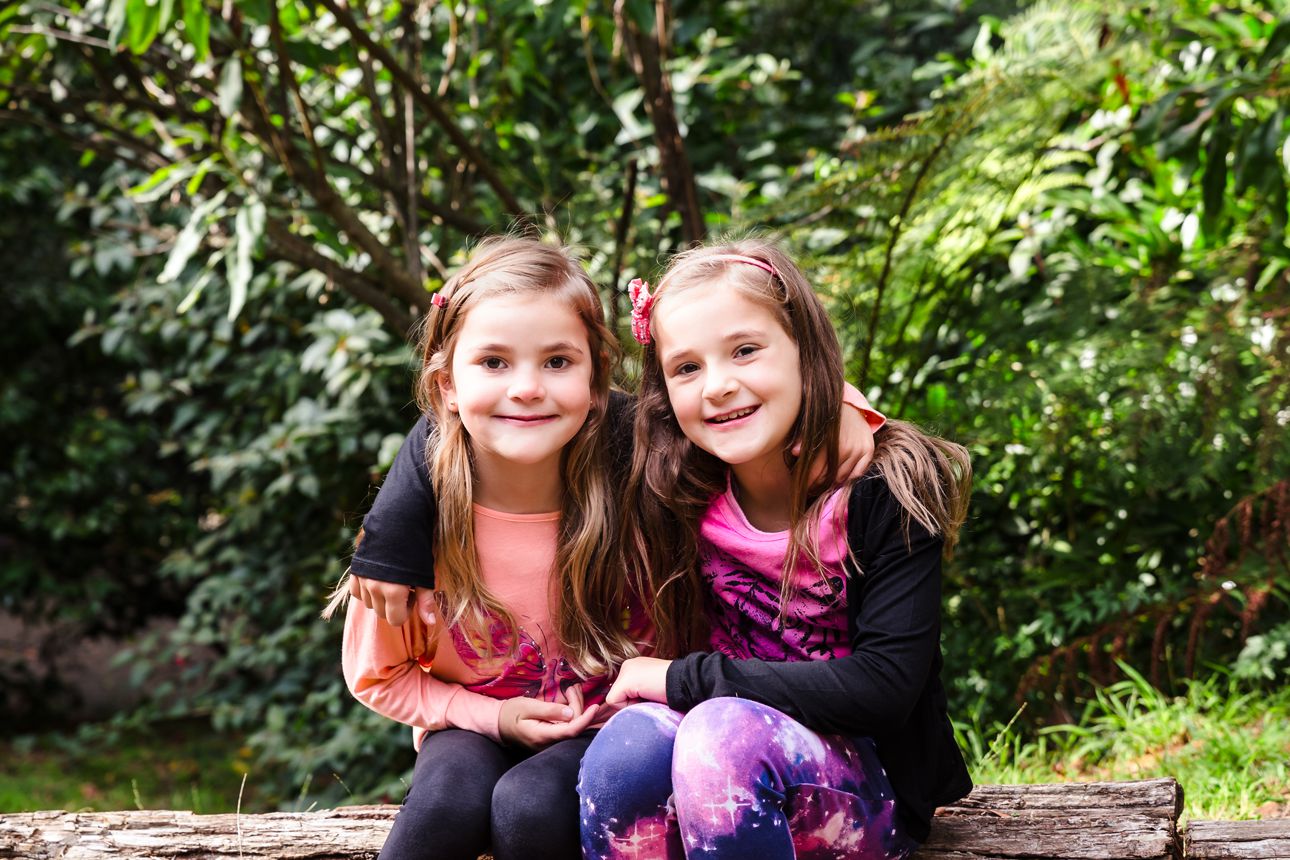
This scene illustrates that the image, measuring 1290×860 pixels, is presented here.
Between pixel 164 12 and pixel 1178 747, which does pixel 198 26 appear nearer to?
pixel 164 12

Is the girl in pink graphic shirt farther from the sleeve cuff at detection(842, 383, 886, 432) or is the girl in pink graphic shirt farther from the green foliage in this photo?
the green foliage

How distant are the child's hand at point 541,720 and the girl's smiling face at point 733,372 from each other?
0.47 m

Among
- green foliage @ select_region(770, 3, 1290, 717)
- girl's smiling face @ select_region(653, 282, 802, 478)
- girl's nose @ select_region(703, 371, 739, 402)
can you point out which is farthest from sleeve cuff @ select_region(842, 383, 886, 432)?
green foliage @ select_region(770, 3, 1290, 717)

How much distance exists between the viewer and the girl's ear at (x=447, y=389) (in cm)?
192

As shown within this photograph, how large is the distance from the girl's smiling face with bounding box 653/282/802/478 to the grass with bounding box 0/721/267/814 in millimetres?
2869

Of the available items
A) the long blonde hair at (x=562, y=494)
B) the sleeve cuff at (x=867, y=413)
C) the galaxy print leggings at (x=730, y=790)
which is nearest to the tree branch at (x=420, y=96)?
the long blonde hair at (x=562, y=494)

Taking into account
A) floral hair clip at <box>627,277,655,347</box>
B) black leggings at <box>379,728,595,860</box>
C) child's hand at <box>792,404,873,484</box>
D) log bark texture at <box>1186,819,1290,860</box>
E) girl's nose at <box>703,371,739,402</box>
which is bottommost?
log bark texture at <box>1186,819,1290,860</box>

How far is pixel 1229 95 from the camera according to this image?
97.6 inches

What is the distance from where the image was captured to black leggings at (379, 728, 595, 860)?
1652mm

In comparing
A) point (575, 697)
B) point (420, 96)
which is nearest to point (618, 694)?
point (575, 697)

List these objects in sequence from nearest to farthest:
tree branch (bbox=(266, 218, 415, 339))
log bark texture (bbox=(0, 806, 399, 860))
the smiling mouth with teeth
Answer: the smiling mouth with teeth → log bark texture (bbox=(0, 806, 399, 860)) → tree branch (bbox=(266, 218, 415, 339))

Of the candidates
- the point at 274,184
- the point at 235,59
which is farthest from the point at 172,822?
the point at 274,184

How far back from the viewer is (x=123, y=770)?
4887 mm

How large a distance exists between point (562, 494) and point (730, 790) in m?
0.61
